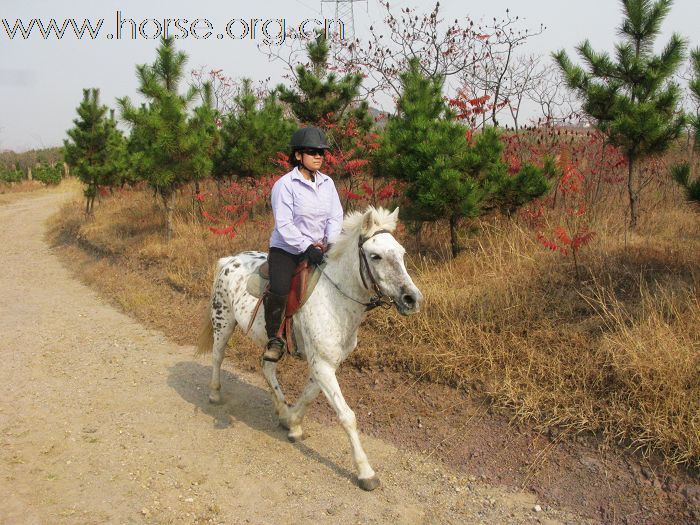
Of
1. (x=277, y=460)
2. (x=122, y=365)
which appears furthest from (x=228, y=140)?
(x=277, y=460)

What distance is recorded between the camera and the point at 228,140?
41.6 ft

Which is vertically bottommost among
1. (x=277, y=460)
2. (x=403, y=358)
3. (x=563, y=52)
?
(x=277, y=460)

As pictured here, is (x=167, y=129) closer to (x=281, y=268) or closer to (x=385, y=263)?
(x=281, y=268)

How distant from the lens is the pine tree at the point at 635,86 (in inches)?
268

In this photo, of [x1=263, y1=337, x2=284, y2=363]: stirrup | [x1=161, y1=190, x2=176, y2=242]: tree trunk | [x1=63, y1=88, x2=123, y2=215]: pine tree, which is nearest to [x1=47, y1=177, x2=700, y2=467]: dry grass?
[x1=263, y1=337, x2=284, y2=363]: stirrup

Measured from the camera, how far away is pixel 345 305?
3.92m

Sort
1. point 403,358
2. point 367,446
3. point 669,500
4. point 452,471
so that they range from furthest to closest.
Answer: point 403,358, point 367,446, point 452,471, point 669,500

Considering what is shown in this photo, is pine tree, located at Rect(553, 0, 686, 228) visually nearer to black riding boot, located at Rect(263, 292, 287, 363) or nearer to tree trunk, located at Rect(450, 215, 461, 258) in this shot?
tree trunk, located at Rect(450, 215, 461, 258)

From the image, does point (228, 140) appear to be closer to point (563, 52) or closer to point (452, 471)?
point (563, 52)

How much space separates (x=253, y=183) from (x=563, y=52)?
7485mm

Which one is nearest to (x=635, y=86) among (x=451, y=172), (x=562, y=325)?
(x=451, y=172)

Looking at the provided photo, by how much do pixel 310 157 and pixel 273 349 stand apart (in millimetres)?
1549

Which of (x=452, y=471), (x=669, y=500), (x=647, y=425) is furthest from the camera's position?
(x=452, y=471)

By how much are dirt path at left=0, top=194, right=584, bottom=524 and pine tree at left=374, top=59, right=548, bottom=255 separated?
323 cm
